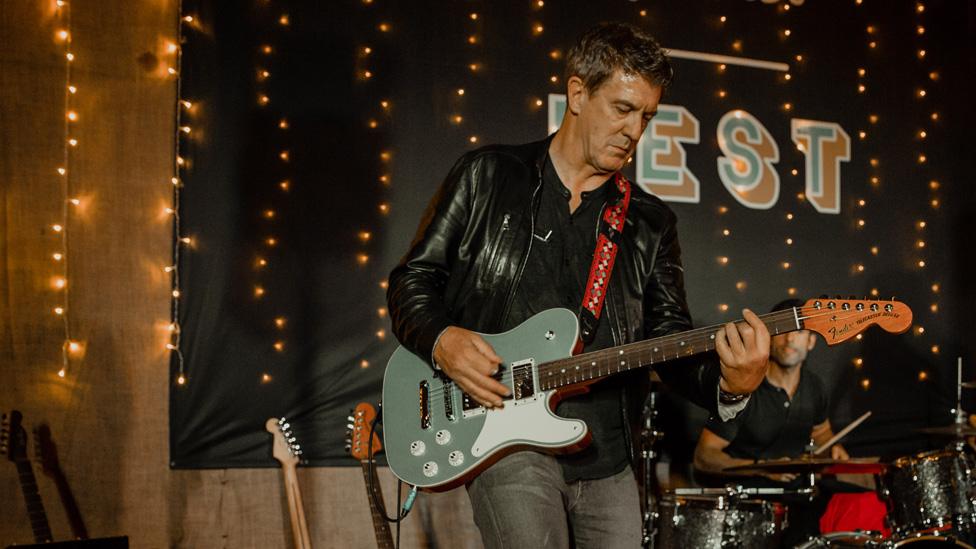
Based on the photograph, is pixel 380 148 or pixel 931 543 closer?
pixel 931 543

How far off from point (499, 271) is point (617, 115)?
0.60 meters

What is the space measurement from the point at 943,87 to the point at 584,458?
412 cm

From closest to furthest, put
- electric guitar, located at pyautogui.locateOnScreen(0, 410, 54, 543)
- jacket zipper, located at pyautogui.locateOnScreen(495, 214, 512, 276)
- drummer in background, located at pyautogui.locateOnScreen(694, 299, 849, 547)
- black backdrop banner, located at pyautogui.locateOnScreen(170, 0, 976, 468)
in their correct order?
jacket zipper, located at pyautogui.locateOnScreen(495, 214, 512, 276), electric guitar, located at pyautogui.locateOnScreen(0, 410, 54, 543), black backdrop banner, located at pyautogui.locateOnScreen(170, 0, 976, 468), drummer in background, located at pyautogui.locateOnScreen(694, 299, 849, 547)

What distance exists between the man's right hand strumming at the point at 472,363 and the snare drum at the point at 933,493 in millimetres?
2430

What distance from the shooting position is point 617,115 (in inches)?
107

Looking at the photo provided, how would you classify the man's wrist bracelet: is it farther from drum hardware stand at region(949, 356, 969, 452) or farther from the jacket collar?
drum hardware stand at region(949, 356, 969, 452)

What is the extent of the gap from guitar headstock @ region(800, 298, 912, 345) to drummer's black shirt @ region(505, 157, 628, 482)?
58cm

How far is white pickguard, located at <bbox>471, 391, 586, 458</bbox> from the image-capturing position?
7.79 feet

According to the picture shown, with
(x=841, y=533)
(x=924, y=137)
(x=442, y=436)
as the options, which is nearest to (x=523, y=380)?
(x=442, y=436)

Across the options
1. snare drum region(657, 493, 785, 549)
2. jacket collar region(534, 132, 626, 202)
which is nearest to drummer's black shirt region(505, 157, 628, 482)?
jacket collar region(534, 132, 626, 202)

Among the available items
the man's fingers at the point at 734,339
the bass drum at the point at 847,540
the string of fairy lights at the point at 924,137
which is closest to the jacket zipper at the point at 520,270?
the man's fingers at the point at 734,339

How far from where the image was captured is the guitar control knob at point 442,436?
2583 millimetres

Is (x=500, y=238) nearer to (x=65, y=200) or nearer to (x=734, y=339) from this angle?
(x=734, y=339)

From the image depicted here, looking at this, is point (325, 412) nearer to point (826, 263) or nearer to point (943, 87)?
point (826, 263)
